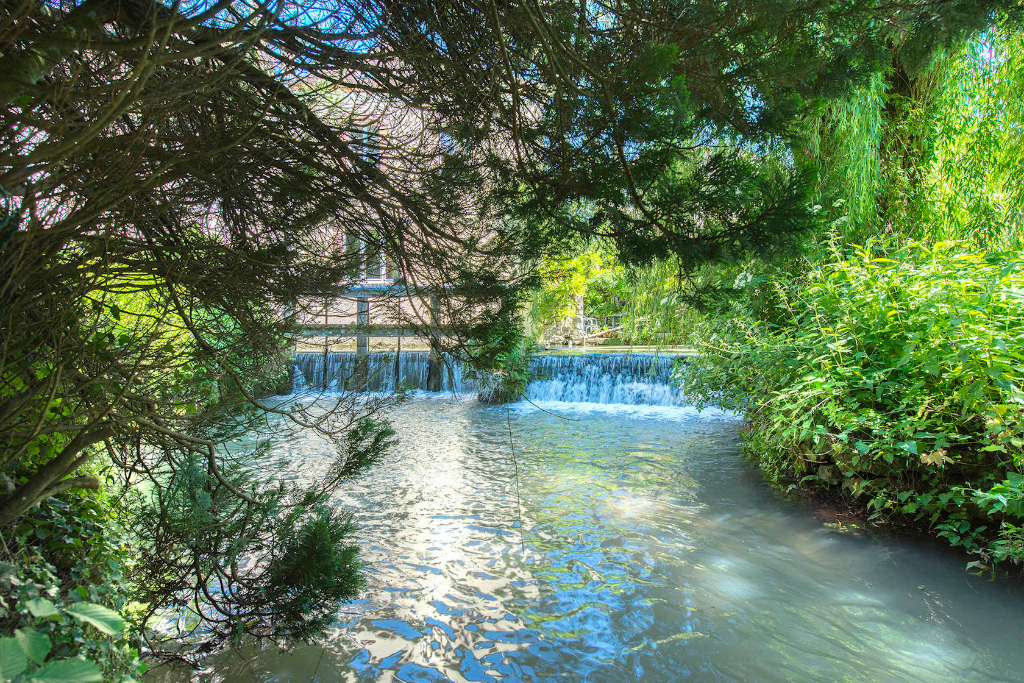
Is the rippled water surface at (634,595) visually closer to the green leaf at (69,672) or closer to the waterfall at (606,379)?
the green leaf at (69,672)

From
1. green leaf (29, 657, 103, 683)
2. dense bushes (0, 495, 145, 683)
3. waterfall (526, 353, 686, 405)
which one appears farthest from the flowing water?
waterfall (526, 353, 686, 405)

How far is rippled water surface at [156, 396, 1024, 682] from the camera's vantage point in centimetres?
298

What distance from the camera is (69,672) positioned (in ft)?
2.97

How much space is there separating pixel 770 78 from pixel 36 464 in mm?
→ 3264

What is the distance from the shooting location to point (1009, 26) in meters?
2.27

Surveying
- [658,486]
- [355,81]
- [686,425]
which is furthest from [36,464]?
[686,425]

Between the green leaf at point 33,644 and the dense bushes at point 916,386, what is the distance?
433 centimetres

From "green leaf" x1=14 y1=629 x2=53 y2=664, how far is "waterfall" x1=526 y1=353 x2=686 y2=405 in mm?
10027

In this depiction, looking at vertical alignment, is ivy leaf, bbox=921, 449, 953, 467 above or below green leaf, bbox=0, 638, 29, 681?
below

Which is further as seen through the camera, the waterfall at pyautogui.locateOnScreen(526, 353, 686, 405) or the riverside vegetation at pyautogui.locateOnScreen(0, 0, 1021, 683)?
the waterfall at pyautogui.locateOnScreen(526, 353, 686, 405)

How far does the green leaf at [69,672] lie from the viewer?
892 millimetres

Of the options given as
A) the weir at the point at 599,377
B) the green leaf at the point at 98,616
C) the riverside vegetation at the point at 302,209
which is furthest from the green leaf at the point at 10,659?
the weir at the point at 599,377

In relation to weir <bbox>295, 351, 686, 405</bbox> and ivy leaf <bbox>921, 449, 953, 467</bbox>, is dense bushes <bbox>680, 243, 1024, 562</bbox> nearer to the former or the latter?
ivy leaf <bbox>921, 449, 953, 467</bbox>

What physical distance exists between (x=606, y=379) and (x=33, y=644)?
10948 mm
